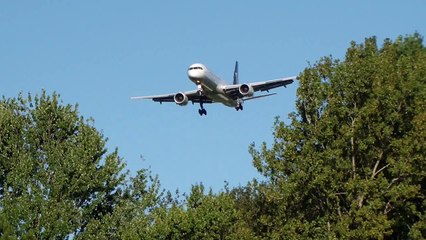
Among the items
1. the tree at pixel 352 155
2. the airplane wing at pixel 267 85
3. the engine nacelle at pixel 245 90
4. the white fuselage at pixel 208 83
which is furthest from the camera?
the airplane wing at pixel 267 85

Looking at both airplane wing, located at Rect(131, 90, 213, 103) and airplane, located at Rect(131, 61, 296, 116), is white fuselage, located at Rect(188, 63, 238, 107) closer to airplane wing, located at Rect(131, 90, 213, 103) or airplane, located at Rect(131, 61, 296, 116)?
airplane, located at Rect(131, 61, 296, 116)

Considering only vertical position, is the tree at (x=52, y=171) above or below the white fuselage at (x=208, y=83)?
below

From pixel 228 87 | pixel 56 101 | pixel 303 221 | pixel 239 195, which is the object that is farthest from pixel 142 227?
pixel 239 195

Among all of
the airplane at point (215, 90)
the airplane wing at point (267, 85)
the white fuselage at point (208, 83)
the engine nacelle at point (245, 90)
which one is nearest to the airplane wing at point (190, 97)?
the airplane at point (215, 90)

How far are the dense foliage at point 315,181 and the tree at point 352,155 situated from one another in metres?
0.08

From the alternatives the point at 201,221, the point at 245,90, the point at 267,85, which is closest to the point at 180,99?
the point at 245,90

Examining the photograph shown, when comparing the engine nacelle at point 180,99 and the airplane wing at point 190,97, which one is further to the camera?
the airplane wing at point 190,97

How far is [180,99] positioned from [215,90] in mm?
3004

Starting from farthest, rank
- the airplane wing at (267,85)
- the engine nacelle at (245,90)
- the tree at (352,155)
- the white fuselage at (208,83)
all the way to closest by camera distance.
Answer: the airplane wing at (267,85) → the engine nacelle at (245,90) → the white fuselage at (208,83) → the tree at (352,155)

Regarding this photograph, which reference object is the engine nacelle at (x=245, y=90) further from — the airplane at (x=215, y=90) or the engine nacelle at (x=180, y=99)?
the engine nacelle at (x=180, y=99)

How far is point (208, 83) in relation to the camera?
83688 millimetres

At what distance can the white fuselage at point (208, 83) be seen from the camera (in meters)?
82.9

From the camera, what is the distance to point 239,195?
11581 cm

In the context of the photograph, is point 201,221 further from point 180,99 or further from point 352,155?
point 180,99
